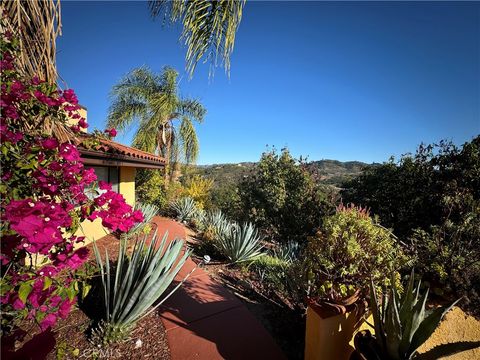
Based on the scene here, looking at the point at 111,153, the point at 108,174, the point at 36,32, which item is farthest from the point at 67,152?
the point at 108,174

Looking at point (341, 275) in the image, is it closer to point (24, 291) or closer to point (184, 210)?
point (24, 291)

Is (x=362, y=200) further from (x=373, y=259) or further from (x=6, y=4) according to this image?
(x=6, y=4)

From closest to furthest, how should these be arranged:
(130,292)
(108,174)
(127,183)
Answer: (130,292)
(108,174)
(127,183)

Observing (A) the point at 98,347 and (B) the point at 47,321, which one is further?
(A) the point at 98,347

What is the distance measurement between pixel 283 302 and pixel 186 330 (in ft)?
5.48

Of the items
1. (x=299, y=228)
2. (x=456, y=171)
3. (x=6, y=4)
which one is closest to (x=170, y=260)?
(x=6, y=4)

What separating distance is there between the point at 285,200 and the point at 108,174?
635 cm

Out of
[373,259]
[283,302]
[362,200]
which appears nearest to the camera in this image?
[373,259]

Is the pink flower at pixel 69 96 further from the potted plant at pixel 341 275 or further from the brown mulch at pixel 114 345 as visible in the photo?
the potted plant at pixel 341 275

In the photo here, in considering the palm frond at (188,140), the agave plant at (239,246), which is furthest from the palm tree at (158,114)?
the agave plant at (239,246)

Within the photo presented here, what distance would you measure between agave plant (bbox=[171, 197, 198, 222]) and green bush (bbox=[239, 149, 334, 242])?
266 centimetres

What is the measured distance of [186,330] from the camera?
317 centimetres

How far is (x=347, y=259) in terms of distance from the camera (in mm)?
2857

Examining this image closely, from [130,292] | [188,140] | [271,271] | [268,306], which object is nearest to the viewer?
[130,292]
